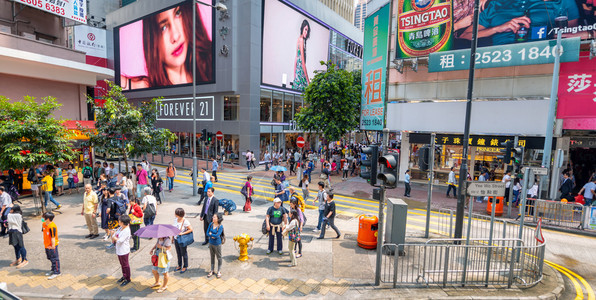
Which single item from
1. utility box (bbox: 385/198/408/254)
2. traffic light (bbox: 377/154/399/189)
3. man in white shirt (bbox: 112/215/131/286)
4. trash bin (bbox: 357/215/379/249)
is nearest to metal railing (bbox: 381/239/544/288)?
utility box (bbox: 385/198/408/254)

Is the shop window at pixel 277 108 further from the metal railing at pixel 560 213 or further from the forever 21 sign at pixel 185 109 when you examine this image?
the metal railing at pixel 560 213

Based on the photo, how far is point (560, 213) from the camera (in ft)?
39.8

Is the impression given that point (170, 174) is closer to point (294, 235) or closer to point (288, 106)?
point (294, 235)

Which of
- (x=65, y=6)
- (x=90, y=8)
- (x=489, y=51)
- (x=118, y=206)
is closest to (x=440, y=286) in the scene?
(x=118, y=206)

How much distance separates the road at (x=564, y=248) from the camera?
7.73m

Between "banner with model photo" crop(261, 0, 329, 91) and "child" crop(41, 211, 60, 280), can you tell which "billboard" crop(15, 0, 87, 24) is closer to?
"banner with model photo" crop(261, 0, 329, 91)

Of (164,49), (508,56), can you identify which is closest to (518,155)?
(508,56)

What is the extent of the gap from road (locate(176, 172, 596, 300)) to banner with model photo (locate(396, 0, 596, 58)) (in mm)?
9663

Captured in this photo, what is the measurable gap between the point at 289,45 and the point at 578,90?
79.7 ft

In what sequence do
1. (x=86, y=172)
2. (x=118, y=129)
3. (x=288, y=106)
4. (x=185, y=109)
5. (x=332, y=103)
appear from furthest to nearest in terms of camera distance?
(x=288, y=106), (x=185, y=109), (x=332, y=103), (x=86, y=172), (x=118, y=129)

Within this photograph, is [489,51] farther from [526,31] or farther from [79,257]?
[79,257]

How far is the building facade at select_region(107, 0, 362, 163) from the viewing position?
27969 mm

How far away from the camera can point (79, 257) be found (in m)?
8.37

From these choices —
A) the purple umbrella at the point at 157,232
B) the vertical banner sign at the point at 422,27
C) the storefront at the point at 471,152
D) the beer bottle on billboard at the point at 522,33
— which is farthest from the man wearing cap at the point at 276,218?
the beer bottle on billboard at the point at 522,33
